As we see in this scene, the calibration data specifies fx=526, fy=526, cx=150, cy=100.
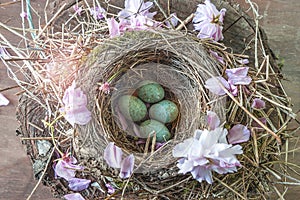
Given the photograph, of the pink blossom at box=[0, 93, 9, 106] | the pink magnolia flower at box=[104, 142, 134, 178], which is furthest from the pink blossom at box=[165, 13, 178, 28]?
the pink blossom at box=[0, 93, 9, 106]

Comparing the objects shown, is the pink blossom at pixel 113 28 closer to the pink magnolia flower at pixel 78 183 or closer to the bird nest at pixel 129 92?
→ the bird nest at pixel 129 92

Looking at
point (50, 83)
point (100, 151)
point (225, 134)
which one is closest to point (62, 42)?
point (50, 83)

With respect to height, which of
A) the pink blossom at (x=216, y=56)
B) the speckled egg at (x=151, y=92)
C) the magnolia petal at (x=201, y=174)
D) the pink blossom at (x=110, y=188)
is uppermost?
the pink blossom at (x=216, y=56)

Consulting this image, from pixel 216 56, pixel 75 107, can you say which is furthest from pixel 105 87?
pixel 216 56

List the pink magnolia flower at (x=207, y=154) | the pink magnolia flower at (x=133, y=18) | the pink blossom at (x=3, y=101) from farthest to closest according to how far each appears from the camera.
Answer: the pink blossom at (x=3, y=101) < the pink magnolia flower at (x=133, y=18) < the pink magnolia flower at (x=207, y=154)

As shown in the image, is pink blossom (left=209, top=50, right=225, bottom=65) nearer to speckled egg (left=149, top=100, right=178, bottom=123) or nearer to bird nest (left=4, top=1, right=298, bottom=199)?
bird nest (left=4, top=1, right=298, bottom=199)

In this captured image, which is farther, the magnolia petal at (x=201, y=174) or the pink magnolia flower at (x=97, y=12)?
the pink magnolia flower at (x=97, y=12)

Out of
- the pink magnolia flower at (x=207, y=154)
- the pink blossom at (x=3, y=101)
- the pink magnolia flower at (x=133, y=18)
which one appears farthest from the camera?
the pink blossom at (x=3, y=101)

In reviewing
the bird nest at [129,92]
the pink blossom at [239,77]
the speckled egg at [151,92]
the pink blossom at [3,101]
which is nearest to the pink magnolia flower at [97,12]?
the bird nest at [129,92]
